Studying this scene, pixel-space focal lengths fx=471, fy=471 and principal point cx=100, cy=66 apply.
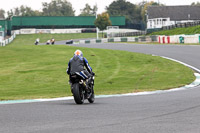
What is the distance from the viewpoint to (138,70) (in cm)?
2312

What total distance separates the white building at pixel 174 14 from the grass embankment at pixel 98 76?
288ft

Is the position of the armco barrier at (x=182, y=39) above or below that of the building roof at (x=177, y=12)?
below

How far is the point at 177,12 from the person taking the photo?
116938mm

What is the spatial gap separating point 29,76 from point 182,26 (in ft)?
166

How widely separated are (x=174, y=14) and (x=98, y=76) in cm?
9781

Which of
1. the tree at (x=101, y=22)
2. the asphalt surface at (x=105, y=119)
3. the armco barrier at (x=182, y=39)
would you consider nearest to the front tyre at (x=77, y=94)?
the asphalt surface at (x=105, y=119)

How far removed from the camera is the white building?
116 m

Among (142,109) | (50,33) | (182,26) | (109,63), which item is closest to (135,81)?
(109,63)

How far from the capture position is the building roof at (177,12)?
11650 centimetres

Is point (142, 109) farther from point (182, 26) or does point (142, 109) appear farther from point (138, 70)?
point (182, 26)

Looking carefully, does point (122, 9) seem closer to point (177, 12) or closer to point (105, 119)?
point (177, 12)

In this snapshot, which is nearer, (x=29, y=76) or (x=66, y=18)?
(x=29, y=76)

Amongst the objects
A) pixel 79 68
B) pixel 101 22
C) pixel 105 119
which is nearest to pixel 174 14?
pixel 101 22

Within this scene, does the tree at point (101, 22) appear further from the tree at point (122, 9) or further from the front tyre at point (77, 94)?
the front tyre at point (77, 94)
